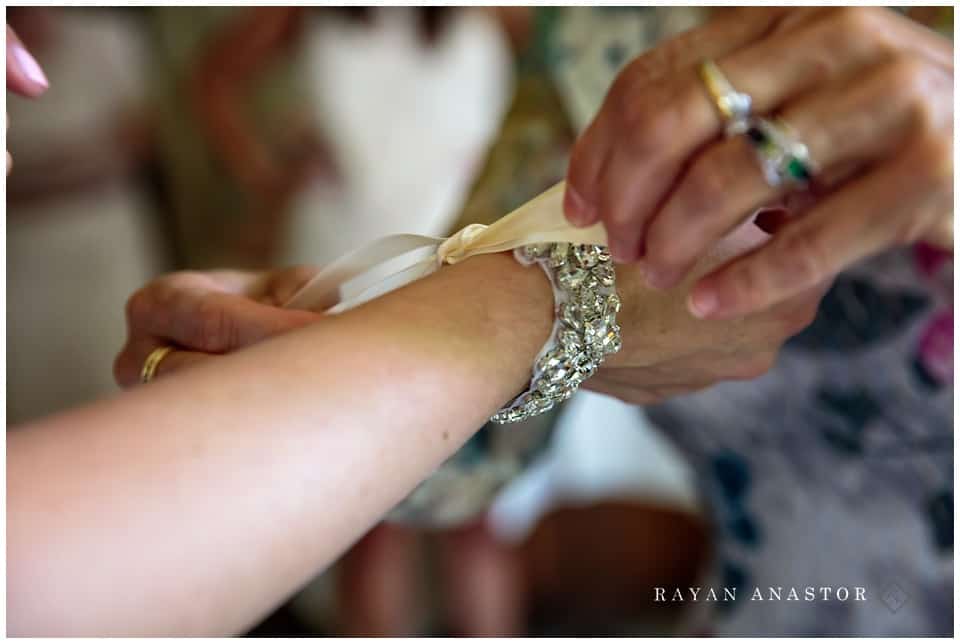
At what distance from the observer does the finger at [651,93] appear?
14.4 inches

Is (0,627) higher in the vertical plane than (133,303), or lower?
lower

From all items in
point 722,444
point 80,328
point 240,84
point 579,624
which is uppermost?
point 240,84

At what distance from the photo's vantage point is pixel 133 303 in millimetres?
574

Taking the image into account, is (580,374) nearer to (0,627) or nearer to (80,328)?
(0,627)

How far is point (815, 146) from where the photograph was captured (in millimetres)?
341

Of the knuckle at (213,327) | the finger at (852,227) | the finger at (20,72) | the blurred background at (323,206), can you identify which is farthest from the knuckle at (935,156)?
the blurred background at (323,206)

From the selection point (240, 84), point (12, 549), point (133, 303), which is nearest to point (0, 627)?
point (12, 549)

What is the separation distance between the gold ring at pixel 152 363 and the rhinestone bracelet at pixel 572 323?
0.22 meters

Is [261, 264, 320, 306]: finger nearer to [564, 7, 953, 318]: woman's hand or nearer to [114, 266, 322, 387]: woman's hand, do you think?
[114, 266, 322, 387]: woman's hand

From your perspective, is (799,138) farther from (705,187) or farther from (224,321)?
(224,321)

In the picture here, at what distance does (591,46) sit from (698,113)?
0.42 metres

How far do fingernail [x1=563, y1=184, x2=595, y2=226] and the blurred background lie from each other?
2.85ft

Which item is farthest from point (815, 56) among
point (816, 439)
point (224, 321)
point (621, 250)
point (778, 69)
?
point (816, 439)

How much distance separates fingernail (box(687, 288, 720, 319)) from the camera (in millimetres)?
385
